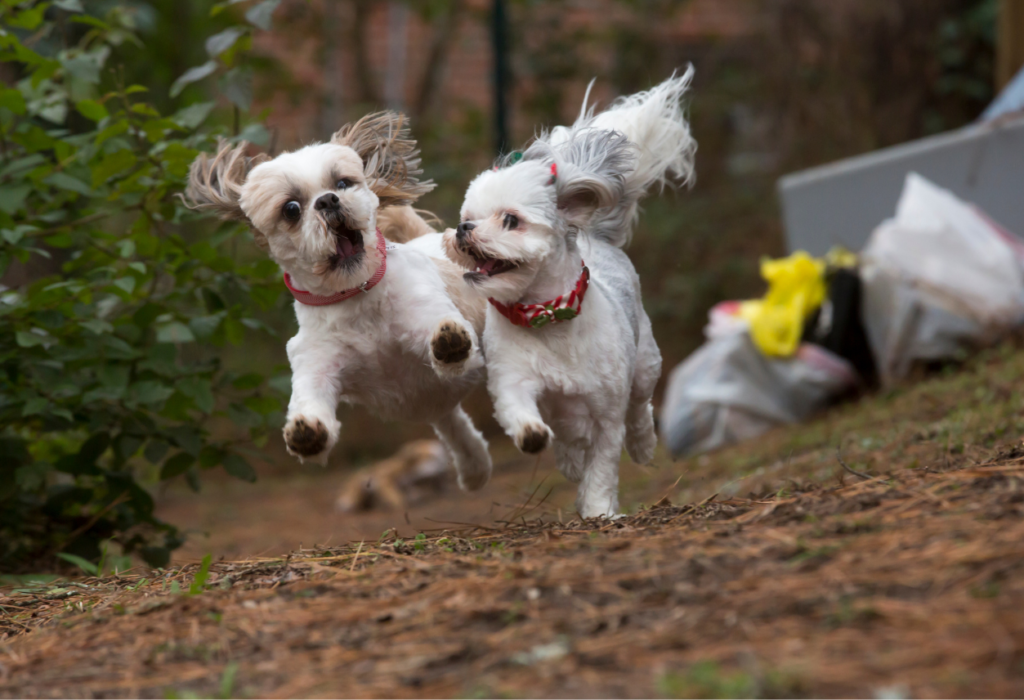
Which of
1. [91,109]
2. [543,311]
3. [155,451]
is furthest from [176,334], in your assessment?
[543,311]

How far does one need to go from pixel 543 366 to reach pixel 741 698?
5.71 feet

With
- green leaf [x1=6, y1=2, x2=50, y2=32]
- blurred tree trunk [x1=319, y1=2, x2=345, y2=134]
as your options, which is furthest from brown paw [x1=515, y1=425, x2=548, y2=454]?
blurred tree trunk [x1=319, y1=2, x2=345, y2=134]

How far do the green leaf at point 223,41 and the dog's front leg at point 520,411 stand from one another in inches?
Answer: 78.2

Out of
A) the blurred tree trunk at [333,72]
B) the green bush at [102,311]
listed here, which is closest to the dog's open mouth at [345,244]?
the green bush at [102,311]

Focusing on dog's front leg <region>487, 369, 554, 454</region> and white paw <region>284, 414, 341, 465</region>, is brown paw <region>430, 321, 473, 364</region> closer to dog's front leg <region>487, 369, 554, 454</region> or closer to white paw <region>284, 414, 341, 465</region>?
dog's front leg <region>487, 369, 554, 454</region>

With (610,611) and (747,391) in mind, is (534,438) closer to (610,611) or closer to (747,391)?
(610,611)

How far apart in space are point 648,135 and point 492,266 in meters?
1.20

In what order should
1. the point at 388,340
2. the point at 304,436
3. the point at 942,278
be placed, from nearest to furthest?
the point at 304,436 → the point at 388,340 → the point at 942,278

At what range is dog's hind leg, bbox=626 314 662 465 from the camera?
4.09 meters

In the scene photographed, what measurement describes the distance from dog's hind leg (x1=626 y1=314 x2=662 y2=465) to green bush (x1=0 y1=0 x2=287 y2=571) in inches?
58.6

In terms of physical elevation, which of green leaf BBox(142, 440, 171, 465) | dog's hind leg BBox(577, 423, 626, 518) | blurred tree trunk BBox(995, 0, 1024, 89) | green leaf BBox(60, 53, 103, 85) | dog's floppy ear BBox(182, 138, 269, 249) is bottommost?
dog's hind leg BBox(577, 423, 626, 518)

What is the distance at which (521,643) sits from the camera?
83.6 inches

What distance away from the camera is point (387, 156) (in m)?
3.71

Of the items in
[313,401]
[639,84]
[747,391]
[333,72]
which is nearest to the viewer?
[313,401]
